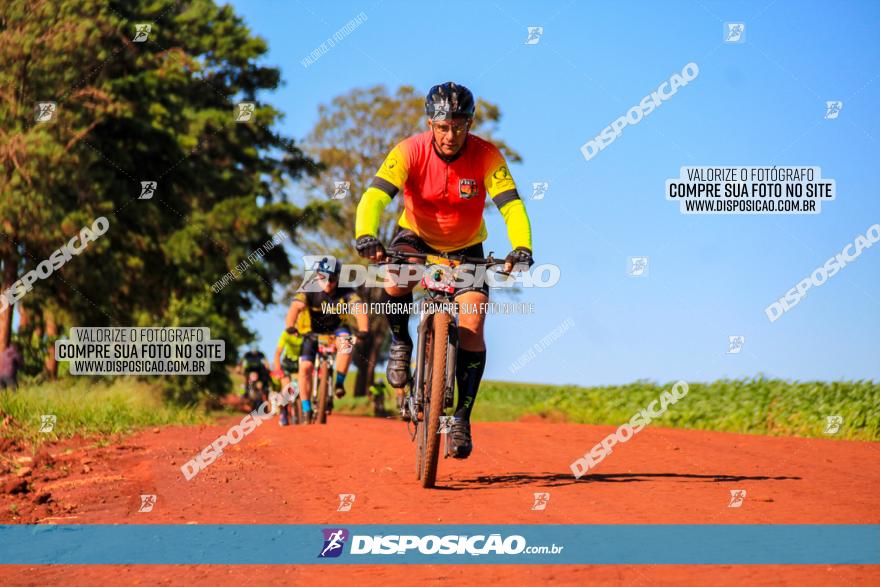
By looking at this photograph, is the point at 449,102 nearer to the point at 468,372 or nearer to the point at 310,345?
the point at 468,372

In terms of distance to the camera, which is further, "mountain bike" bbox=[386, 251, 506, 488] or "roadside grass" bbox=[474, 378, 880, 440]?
"roadside grass" bbox=[474, 378, 880, 440]

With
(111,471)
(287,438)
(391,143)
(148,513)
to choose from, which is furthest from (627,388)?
(148,513)

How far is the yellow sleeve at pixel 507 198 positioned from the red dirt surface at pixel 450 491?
2.10 m

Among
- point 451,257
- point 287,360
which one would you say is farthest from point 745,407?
point 451,257

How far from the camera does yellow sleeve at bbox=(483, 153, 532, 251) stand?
8.23 meters

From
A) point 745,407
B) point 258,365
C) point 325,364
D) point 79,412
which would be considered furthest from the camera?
point 258,365

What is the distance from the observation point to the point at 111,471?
1066 centimetres

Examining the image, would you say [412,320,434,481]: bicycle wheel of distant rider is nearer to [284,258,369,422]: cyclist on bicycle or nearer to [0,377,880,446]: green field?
[284,258,369,422]: cyclist on bicycle

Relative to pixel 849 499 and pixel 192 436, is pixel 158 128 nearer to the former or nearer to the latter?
pixel 192 436

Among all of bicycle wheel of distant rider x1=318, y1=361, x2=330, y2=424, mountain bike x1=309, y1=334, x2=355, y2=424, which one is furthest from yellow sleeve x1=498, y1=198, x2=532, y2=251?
bicycle wheel of distant rider x1=318, y1=361, x2=330, y2=424

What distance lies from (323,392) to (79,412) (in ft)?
12.3

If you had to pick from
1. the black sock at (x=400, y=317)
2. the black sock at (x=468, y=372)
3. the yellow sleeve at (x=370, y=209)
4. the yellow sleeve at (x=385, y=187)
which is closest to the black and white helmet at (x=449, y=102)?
the yellow sleeve at (x=385, y=187)

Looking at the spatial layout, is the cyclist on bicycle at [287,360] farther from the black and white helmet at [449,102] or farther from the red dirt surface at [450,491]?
the black and white helmet at [449,102]

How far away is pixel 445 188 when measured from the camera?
8242mm
